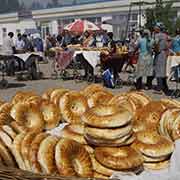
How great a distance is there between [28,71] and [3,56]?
2065mm

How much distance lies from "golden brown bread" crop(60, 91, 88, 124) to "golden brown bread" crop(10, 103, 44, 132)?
0.65ft

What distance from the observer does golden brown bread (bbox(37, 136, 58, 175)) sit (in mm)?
2381

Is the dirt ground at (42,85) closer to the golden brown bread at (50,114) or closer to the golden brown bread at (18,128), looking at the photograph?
the golden brown bread at (50,114)

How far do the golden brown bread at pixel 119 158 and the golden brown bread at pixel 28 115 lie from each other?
74 centimetres

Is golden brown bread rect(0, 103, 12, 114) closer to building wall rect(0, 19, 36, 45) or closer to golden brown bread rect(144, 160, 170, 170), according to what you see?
golden brown bread rect(144, 160, 170, 170)

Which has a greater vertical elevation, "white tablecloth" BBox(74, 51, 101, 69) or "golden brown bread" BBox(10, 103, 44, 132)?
"golden brown bread" BBox(10, 103, 44, 132)

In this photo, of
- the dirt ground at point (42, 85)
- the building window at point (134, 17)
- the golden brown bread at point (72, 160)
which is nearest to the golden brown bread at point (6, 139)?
the golden brown bread at point (72, 160)

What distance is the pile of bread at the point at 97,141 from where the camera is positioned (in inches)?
93.7

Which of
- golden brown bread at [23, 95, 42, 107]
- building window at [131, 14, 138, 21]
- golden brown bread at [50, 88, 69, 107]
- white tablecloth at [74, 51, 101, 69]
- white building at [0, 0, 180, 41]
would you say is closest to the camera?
golden brown bread at [23, 95, 42, 107]

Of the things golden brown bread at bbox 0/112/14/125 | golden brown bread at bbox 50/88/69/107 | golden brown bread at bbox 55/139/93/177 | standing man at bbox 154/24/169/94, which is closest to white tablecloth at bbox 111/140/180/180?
golden brown bread at bbox 55/139/93/177

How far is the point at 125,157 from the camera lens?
242 cm

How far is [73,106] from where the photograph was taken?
10.9ft

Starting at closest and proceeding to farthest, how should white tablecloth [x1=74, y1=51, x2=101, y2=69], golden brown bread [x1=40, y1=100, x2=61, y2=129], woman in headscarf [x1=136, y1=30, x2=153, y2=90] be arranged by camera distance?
golden brown bread [x1=40, y1=100, x2=61, y2=129], woman in headscarf [x1=136, y1=30, x2=153, y2=90], white tablecloth [x1=74, y1=51, x2=101, y2=69]

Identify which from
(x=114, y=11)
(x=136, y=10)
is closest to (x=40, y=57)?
(x=136, y=10)
